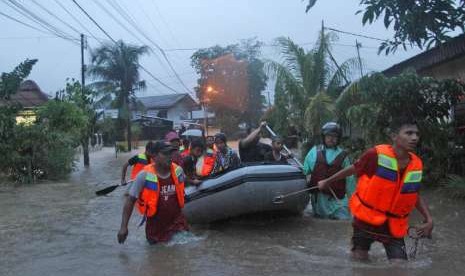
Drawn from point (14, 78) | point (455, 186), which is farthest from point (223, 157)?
point (14, 78)

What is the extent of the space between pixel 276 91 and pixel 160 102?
1515 inches

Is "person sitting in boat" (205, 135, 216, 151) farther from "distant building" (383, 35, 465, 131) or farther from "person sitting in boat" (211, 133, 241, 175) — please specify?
"distant building" (383, 35, 465, 131)

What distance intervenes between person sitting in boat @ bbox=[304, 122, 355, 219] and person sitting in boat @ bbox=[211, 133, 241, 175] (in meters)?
0.98

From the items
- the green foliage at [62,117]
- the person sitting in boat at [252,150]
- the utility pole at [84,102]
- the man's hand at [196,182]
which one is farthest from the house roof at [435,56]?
the utility pole at [84,102]

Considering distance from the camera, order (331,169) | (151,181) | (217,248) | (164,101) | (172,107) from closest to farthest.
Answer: (151,181), (217,248), (331,169), (172,107), (164,101)

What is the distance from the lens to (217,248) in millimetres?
6355

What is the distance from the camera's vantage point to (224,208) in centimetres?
678

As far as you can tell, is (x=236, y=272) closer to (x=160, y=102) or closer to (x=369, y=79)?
(x=369, y=79)

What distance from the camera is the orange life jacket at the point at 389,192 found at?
403 cm

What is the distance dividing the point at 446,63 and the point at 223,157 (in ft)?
21.1

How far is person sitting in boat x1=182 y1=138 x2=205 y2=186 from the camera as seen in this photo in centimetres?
713

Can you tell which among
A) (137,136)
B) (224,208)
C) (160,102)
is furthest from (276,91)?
(160,102)

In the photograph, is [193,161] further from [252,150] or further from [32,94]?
[32,94]

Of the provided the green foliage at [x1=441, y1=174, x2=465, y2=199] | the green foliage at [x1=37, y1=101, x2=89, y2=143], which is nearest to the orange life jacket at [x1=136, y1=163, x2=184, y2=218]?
the green foliage at [x1=441, y1=174, x2=465, y2=199]
